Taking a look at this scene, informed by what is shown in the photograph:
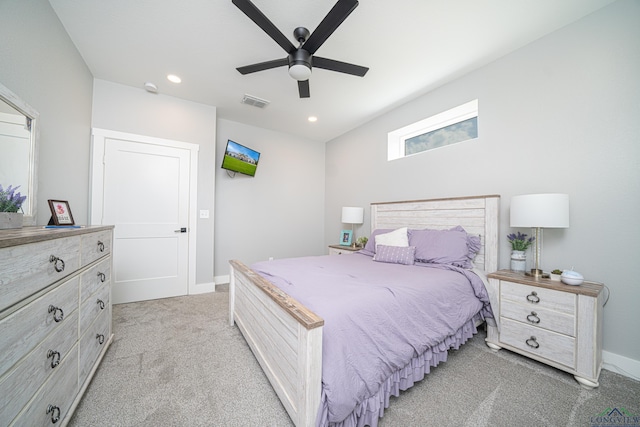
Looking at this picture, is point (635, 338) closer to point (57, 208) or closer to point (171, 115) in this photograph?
point (57, 208)

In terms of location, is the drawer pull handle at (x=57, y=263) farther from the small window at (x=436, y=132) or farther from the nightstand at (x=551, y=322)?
the small window at (x=436, y=132)

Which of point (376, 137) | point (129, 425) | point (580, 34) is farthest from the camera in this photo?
point (376, 137)

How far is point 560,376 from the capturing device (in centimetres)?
158

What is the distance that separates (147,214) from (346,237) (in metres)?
2.97

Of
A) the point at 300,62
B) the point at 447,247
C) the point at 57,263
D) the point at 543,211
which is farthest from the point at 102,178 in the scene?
the point at 543,211

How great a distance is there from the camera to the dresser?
0.76m

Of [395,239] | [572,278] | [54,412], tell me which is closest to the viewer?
[54,412]

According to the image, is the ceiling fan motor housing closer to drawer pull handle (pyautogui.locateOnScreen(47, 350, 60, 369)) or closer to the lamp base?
drawer pull handle (pyautogui.locateOnScreen(47, 350, 60, 369))

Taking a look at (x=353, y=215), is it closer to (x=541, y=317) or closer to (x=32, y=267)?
(x=541, y=317)

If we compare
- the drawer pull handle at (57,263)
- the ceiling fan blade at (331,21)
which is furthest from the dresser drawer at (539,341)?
the drawer pull handle at (57,263)

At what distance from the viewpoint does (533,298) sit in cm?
170

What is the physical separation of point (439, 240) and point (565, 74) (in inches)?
68.4

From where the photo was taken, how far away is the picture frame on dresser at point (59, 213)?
1.57 metres

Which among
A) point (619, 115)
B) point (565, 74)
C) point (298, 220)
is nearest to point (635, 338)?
point (619, 115)
